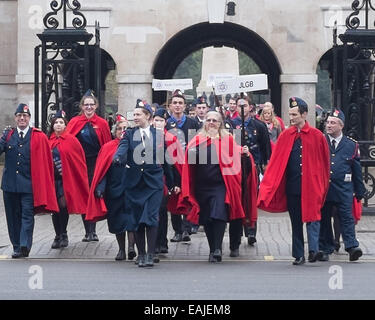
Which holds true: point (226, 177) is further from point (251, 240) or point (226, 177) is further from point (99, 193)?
point (251, 240)

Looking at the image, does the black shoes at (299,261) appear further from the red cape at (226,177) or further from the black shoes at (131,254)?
the black shoes at (131,254)

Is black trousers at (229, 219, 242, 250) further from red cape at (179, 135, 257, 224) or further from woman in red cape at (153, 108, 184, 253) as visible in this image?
woman in red cape at (153, 108, 184, 253)

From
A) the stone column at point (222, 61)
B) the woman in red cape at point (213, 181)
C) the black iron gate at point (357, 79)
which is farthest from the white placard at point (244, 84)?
the stone column at point (222, 61)

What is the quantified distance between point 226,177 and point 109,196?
1398mm

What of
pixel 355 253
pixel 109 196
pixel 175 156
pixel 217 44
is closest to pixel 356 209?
pixel 355 253

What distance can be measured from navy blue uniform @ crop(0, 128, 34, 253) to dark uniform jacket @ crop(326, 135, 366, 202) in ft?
11.4

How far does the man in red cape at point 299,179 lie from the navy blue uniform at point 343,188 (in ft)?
0.93

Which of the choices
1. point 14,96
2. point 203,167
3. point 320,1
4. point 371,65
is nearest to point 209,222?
point 203,167

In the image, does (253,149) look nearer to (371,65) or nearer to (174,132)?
(174,132)

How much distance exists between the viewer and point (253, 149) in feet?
55.4

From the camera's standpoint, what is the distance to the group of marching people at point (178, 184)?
1421 cm

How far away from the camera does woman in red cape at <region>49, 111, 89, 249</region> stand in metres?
16.0

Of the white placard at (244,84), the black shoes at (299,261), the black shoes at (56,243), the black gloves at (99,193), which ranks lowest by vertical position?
the black shoes at (299,261)

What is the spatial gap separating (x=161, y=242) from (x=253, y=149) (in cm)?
226
